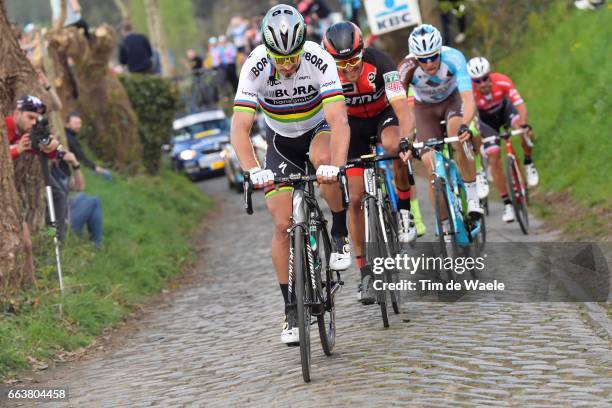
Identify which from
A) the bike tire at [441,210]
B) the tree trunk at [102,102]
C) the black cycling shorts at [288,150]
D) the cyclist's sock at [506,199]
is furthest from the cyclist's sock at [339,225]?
the tree trunk at [102,102]

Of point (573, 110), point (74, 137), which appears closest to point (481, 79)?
point (573, 110)

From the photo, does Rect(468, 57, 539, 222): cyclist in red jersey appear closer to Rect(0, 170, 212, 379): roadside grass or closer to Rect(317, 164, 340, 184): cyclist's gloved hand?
Rect(0, 170, 212, 379): roadside grass

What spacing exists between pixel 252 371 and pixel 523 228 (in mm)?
7035

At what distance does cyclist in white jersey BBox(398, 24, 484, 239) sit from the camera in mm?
11414

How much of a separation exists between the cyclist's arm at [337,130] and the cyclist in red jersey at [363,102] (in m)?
1.54

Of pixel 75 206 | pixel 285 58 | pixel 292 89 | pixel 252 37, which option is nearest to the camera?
pixel 285 58

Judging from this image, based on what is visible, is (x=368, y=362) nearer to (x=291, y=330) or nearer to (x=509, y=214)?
(x=291, y=330)

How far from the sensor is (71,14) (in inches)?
877

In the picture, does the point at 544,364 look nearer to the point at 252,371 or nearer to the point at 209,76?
the point at 252,371

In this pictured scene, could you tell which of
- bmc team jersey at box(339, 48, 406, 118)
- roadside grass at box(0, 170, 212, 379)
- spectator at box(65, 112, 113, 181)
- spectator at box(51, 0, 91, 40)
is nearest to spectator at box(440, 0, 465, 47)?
spectator at box(51, 0, 91, 40)

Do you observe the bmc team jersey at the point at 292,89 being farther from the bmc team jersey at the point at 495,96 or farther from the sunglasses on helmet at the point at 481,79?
the bmc team jersey at the point at 495,96

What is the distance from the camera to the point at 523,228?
1491 centimetres

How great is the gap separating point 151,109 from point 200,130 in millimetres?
7467

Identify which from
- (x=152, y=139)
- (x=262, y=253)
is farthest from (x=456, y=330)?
(x=152, y=139)
